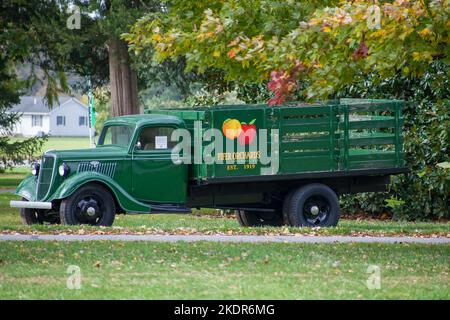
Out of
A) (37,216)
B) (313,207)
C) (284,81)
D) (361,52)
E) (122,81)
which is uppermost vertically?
(122,81)

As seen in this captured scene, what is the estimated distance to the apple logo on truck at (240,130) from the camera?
54.5ft

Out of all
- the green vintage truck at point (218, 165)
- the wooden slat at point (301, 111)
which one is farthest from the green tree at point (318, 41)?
the green vintage truck at point (218, 165)

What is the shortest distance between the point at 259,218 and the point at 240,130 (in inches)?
108

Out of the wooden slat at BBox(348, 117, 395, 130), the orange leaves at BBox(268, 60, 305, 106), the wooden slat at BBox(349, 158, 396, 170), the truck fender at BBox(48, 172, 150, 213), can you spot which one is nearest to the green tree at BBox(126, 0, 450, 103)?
the orange leaves at BBox(268, 60, 305, 106)

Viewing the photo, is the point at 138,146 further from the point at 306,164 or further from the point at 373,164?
the point at 373,164

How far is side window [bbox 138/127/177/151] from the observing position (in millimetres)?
17031

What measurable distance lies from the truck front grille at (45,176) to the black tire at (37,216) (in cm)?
76

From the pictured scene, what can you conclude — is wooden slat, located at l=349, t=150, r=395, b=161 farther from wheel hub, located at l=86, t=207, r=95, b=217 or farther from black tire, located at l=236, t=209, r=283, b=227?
wheel hub, located at l=86, t=207, r=95, b=217

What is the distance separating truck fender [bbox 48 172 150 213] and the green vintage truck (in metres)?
0.02

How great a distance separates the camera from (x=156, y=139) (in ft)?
56.0

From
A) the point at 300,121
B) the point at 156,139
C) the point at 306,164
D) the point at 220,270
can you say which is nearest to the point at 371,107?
the point at 300,121

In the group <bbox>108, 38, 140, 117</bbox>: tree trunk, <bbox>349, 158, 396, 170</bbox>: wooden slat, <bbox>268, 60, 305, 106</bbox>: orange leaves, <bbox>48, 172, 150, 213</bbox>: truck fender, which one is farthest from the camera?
<bbox>108, 38, 140, 117</bbox>: tree trunk

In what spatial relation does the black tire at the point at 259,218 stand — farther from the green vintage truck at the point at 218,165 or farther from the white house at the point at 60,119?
the white house at the point at 60,119

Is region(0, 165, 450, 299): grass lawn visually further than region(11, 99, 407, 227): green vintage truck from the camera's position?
No
